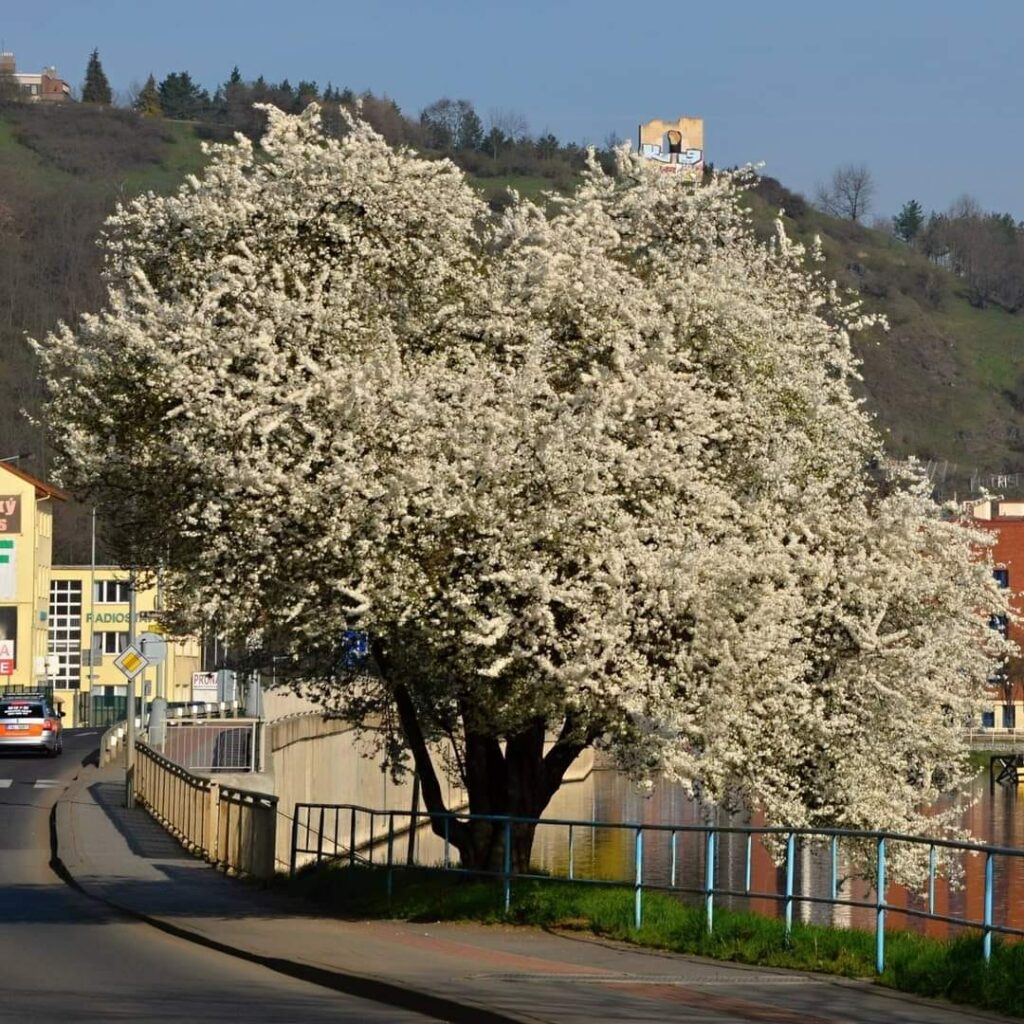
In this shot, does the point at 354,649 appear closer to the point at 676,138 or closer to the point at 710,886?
the point at 710,886

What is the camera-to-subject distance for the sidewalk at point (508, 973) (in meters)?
12.4

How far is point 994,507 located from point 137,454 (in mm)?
110385

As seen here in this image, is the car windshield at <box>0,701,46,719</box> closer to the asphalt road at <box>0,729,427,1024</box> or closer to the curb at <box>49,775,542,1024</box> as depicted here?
the asphalt road at <box>0,729,427,1024</box>

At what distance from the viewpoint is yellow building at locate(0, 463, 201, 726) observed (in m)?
112

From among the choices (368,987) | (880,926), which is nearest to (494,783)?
(368,987)

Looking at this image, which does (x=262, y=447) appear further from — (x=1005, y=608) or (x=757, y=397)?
(x=1005, y=608)

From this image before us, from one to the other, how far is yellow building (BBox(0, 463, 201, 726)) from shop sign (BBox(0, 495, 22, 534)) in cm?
6

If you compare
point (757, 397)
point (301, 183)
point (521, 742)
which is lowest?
point (521, 742)

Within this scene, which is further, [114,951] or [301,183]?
[301,183]

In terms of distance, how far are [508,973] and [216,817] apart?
17191 millimetres

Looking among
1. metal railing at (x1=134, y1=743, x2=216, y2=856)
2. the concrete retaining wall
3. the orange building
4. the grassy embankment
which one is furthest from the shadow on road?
the orange building

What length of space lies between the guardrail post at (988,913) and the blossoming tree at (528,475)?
6.13 m

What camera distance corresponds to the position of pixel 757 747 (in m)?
21.9

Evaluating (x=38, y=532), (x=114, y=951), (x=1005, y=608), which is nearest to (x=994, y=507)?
(x=38, y=532)
